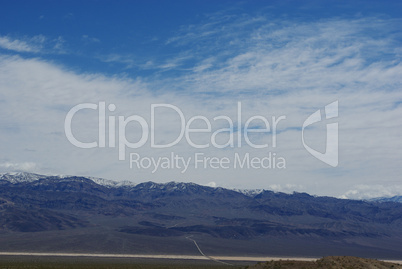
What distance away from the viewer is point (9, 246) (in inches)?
5369

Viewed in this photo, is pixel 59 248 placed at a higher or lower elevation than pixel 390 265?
lower

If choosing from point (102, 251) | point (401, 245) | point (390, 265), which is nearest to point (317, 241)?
point (401, 245)

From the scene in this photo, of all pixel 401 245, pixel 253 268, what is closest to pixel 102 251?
pixel 253 268

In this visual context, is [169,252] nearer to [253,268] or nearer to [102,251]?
[102,251]

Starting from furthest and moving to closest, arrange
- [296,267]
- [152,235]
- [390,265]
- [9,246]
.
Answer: [152,235]
[9,246]
[390,265]
[296,267]

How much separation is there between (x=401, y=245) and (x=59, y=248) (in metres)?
143

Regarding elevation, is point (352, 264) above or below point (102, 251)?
above

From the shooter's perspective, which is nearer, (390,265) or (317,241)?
(390,265)

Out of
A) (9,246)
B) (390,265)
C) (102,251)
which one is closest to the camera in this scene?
(390,265)

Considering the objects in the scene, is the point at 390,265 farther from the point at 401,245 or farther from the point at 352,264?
the point at 401,245

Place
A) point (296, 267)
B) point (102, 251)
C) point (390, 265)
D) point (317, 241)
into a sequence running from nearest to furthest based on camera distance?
1. point (296, 267)
2. point (390, 265)
3. point (102, 251)
4. point (317, 241)

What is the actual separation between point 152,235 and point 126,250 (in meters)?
52.8

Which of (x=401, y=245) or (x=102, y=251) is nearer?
(x=102, y=251)

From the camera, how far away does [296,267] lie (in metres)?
41.7
